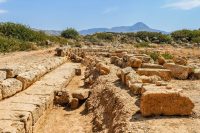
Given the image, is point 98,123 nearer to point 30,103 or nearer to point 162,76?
point 30,103

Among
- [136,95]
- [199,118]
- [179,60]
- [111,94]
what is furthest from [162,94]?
[179,60]

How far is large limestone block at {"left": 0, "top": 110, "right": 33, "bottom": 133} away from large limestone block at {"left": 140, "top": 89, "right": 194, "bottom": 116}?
8.60ft

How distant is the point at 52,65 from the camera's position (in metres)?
16.0

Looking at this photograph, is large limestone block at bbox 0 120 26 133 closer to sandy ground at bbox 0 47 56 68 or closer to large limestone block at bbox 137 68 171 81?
large limestone block at bbox 137 68 171 81

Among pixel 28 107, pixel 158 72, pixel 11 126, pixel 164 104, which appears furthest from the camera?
pixel 158 72

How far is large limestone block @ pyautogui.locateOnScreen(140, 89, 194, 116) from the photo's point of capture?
677 cm

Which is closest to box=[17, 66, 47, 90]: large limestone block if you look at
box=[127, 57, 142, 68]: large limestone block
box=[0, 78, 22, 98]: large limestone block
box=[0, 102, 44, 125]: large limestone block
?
box=[0, 78, 22, 98]: large limestone block

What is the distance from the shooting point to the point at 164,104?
6.80 meters

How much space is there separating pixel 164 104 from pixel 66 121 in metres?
3.44

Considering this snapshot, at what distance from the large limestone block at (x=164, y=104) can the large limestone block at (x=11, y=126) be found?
8.42 feet

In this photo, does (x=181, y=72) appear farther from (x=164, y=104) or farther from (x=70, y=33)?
(x=70, y=33)

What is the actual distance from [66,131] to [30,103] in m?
1.28

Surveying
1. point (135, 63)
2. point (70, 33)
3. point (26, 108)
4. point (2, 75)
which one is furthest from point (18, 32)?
point (26, 108)

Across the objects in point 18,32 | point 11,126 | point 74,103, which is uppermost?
point 18,32
